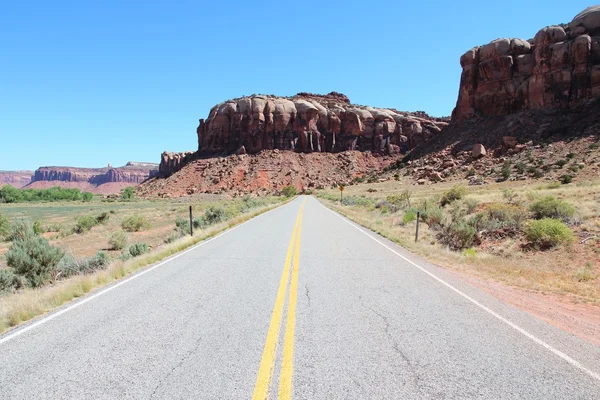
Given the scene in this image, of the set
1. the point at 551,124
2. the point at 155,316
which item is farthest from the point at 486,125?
the point at 155,316

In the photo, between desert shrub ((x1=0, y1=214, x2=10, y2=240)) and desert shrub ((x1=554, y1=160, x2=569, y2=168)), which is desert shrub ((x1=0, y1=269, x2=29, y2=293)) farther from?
desert shrub ((x1=554, y1=160, x2=569, y2=168))

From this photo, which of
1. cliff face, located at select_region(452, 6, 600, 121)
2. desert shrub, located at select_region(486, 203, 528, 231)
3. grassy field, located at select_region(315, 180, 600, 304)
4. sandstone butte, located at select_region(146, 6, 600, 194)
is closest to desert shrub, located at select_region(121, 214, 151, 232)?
grassy field, located at select_region(315, 180, 600, 304)

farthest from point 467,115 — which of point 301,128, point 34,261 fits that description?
point 34,261

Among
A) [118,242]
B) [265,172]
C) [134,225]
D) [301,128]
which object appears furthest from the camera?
[301,128]

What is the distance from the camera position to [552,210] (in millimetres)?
16172

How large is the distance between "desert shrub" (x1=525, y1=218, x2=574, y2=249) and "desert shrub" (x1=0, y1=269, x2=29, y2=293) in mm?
16128

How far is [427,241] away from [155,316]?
1234 cm

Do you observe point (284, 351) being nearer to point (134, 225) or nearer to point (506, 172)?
point (134, 225)

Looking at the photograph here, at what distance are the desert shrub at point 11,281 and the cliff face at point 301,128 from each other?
10505 centimetres

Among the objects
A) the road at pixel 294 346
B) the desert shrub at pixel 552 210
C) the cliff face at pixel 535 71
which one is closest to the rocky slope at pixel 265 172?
the cliff face at pixel 535 71

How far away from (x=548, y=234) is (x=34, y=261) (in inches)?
644

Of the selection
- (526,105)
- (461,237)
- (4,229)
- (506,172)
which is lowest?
(4,229)

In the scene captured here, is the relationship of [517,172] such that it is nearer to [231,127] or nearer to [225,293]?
[225,293]

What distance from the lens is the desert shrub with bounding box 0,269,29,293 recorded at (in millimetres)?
9111
